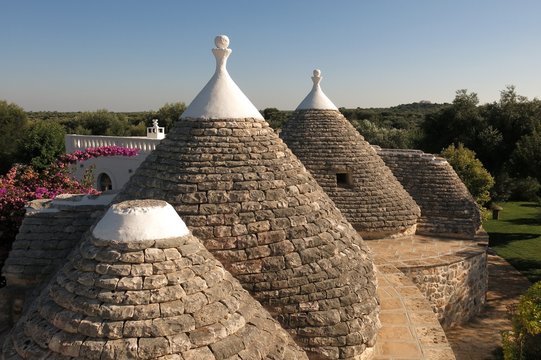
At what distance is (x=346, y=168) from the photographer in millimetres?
12250

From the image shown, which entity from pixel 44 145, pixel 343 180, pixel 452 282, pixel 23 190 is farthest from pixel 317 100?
pixel 44 145

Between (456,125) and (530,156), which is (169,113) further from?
(530,156)

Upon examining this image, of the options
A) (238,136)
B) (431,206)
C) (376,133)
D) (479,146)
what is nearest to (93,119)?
(376,133)

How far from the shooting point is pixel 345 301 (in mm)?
5656

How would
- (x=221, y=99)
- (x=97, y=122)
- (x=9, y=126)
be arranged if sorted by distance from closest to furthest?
(x=221, y=99) → (x=9, y=126) → (x=97, y=122)

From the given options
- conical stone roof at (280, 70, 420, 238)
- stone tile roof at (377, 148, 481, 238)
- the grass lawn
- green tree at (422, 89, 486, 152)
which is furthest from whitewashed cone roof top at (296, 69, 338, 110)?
green tree at (422, 89, 486, 152)

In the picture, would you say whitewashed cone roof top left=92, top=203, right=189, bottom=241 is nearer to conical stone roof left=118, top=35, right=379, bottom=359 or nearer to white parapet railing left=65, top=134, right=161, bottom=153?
conical stone roof left=118, top=35, right=379, bottom=359

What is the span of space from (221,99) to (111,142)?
503 inches

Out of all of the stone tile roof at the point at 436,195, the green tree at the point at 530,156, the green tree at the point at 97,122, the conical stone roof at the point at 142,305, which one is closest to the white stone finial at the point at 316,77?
the stone tile roof at the point at 436,195

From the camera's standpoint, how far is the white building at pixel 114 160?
16.6m

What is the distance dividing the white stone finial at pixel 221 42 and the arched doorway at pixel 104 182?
12.8 metres

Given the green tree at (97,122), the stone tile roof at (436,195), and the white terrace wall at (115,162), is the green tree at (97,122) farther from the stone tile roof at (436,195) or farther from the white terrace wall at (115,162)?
the stone tile roof at (436,195)

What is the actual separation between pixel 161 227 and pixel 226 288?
0.87m

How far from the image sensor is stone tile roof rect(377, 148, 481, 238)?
13672 millimetres
